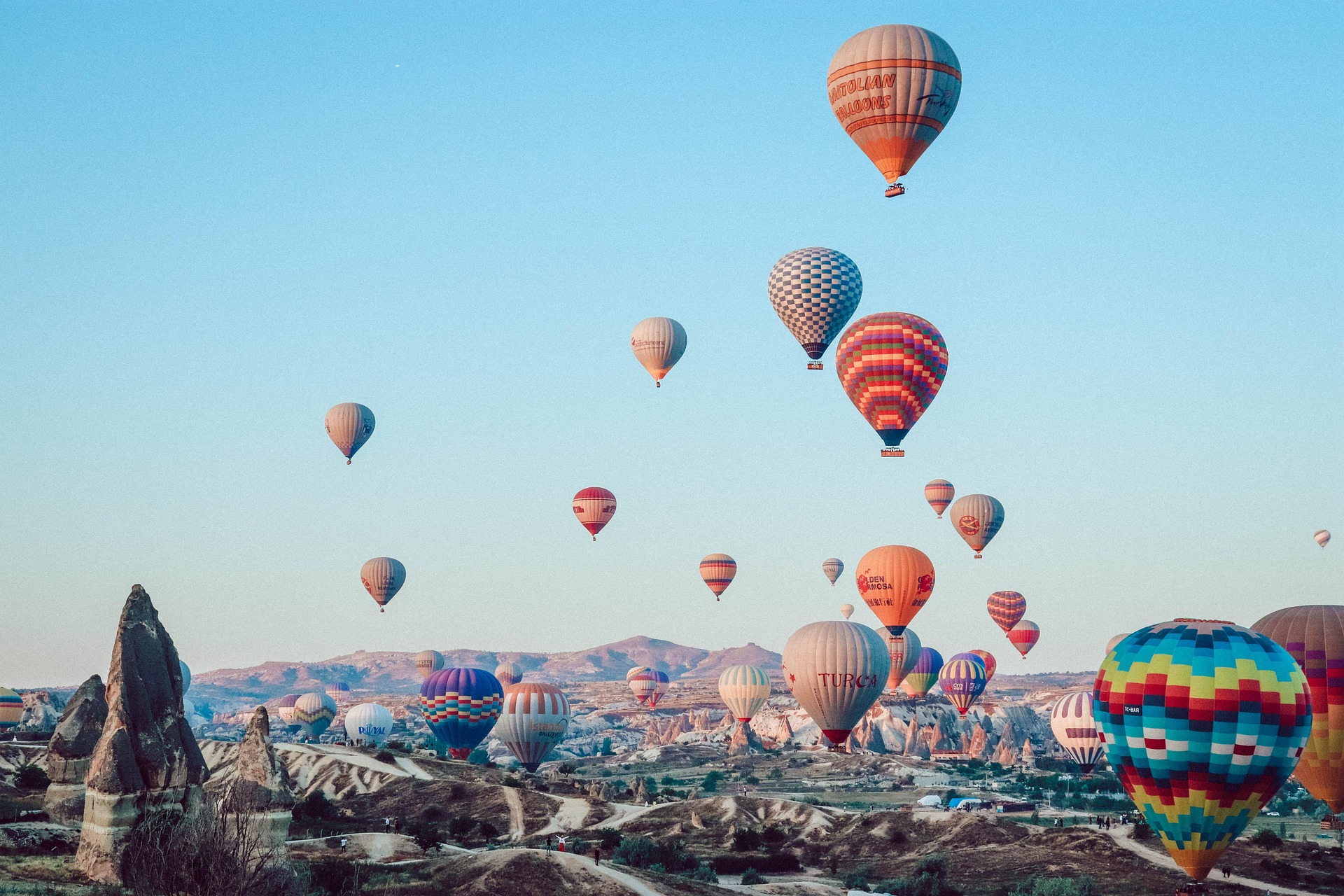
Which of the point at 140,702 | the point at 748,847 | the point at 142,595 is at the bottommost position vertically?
the point at 748,847

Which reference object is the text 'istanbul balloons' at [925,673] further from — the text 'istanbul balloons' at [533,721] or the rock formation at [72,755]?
the rock formation at [72,755]

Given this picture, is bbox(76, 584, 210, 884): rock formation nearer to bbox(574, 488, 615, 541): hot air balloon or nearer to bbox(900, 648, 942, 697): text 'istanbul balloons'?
bbox(574, 488, 615, 541): hot air balloon

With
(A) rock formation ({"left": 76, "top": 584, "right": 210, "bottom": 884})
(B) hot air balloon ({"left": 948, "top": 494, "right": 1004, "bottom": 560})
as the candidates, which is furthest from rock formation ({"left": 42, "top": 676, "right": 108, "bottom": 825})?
(B) hot air balloon ({"left": 948, "top": 494, "right": 1004, "bottom": 560})

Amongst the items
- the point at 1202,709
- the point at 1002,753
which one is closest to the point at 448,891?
the point at 1202,709

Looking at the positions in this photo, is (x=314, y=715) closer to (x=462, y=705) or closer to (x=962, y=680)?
(x=462, y=705)

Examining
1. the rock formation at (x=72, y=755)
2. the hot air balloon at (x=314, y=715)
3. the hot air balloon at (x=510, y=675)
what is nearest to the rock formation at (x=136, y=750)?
the rock formation at (x=72, y=755)

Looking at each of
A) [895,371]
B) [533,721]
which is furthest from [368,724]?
[895,371]

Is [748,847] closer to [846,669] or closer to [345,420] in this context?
[846,669]
